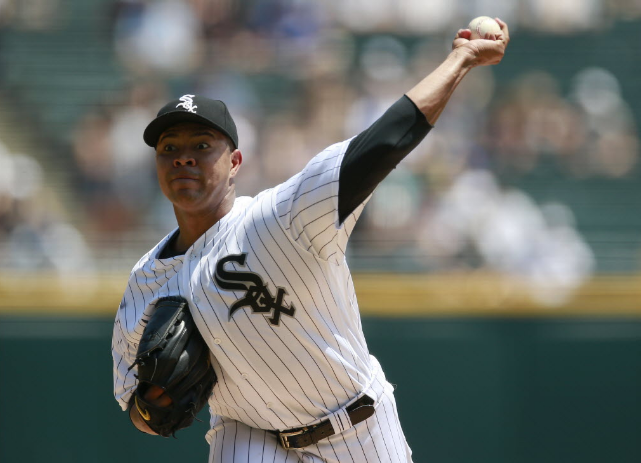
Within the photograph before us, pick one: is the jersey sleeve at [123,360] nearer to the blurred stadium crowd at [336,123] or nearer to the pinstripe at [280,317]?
the pinstripe at [280,317]

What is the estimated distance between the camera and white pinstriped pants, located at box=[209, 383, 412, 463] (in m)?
2.62

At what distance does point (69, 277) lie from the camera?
17.8 feet

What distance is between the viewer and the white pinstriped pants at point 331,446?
262 centimetres

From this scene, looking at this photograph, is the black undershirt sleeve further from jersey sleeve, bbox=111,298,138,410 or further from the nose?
jersey sleeve, bbox=111,298,138,410

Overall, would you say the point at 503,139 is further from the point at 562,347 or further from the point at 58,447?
the point at 58,447

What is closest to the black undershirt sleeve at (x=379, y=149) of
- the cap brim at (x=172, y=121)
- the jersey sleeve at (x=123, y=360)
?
the cap brim at (x=172, y=121)

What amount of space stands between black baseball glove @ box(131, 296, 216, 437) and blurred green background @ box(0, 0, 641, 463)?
8.72 feet

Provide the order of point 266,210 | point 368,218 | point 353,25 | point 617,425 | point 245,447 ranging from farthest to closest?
point 353,25 < point 368,218 < point 617,425 < point 245,447 < point 266,210

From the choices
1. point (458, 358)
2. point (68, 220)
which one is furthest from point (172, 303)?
point (68, 220)

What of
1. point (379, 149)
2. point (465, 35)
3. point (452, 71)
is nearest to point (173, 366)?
point (379, 149)

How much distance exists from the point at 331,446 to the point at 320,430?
0.07 m

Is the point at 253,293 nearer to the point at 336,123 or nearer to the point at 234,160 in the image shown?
the point at 234,160

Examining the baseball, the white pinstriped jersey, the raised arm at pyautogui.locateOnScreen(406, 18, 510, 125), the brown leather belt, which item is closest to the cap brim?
the white pinstriped jersey

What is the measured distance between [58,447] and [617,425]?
3187 millimetres
